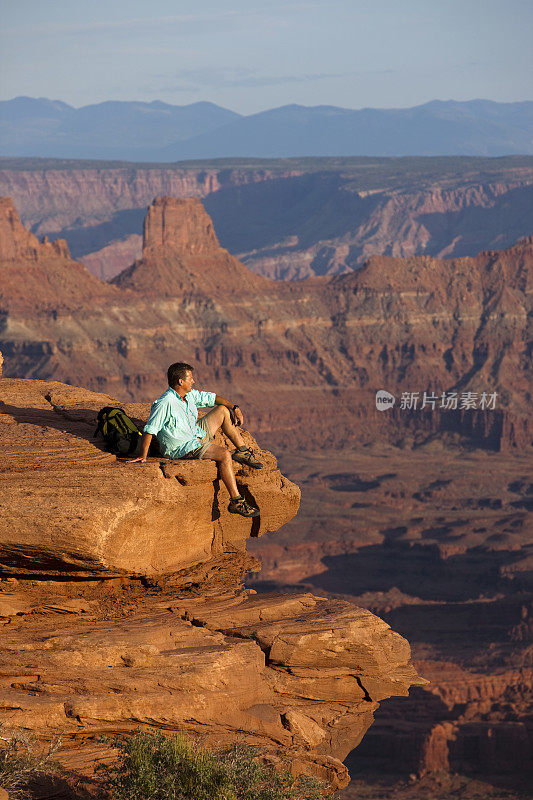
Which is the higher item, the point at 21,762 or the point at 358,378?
the point at 21,762

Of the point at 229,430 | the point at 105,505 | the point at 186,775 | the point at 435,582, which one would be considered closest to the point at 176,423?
the point at 229,430

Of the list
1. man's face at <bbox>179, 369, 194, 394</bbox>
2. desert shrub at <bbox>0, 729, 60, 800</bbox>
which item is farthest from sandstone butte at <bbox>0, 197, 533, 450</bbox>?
desert shrub at <bbox>0, 729, 60, 800</bbox>

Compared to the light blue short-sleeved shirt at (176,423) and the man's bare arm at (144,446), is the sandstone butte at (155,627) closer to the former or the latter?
the man's bare arm at (144,446)

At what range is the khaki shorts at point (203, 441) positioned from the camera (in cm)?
1850

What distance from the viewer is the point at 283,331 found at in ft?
433

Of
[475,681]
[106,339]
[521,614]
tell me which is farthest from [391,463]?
[475,681]

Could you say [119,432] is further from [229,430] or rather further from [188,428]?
[229,430]

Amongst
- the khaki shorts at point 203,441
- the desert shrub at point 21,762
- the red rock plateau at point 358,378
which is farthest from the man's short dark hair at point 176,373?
the red rock plateau at point 358,378

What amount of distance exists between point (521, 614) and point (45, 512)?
2188 inches

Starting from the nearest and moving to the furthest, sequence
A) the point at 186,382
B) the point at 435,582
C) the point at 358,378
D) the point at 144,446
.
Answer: the point at 144,446
the point at 186,382
the point at 435,582
the point at 358,378

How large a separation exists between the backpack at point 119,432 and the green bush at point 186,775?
499 cm

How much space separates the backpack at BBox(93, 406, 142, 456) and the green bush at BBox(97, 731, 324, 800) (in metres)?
4.99

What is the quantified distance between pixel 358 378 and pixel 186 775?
120 metres

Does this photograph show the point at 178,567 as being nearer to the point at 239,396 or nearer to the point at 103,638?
the point at 103,638
